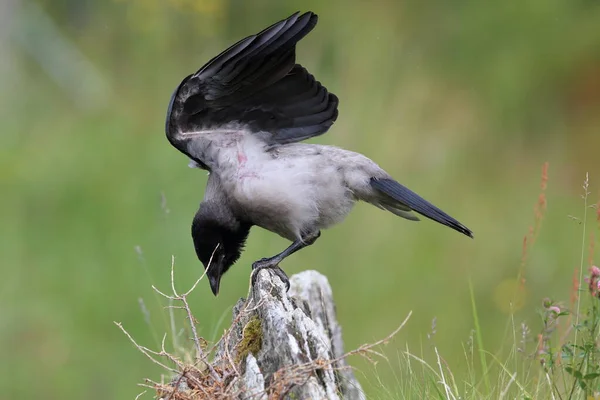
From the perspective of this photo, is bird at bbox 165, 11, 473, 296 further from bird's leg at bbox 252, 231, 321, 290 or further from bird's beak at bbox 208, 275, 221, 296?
bird's beak at bbox 208, 275, 221, 296

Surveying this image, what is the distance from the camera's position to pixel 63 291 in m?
6.97

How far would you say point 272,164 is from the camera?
16.0 feet

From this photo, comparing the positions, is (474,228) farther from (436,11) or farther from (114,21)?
(114,21)

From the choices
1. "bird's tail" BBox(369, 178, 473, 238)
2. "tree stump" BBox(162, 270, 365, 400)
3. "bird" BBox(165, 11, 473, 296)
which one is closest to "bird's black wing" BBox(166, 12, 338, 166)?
"bird" BBox(165, 11, 473, 296)

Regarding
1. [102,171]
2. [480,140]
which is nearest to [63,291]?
[102,171]

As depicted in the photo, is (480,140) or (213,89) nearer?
(213,89)

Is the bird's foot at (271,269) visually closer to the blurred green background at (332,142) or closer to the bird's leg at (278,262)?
the bird's leg at (278,262)

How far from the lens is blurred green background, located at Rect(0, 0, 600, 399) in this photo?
6730 millimetres

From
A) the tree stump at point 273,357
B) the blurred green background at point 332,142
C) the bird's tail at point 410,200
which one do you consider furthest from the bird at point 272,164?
the blurred green background at point 332,142

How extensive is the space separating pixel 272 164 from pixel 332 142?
2535 mm

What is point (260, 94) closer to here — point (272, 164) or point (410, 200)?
point (272, 164)

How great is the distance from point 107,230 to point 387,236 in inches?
73.6

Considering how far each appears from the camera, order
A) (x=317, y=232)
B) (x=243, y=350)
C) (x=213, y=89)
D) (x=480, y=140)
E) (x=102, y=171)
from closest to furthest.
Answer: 1. (x=243, y=350)
2. (x=213, y=89)
3. (x=317, y=232)
4. (x=102, y=171)
5. (x=480, y=140)

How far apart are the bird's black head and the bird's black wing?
0.26m
